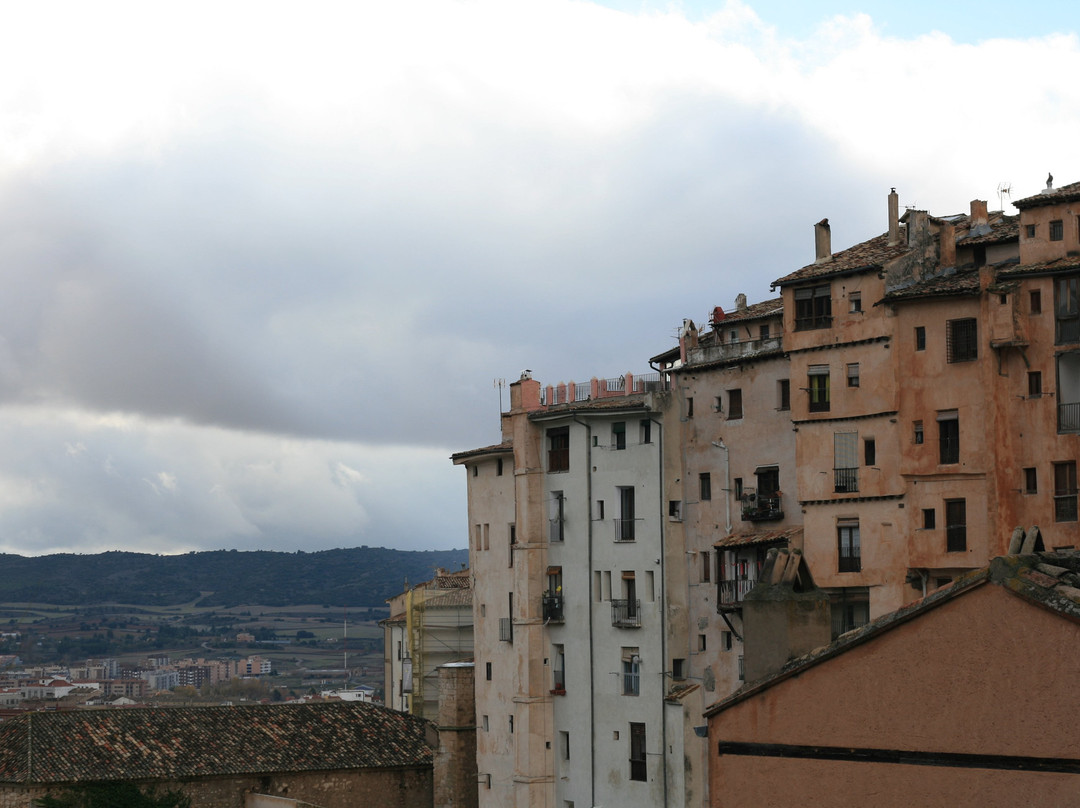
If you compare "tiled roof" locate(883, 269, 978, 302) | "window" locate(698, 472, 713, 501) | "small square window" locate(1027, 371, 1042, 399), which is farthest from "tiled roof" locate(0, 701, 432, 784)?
"small square window" locate(1027, 371, 1042, 399)

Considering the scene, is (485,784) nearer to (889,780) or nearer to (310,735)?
(310,735)

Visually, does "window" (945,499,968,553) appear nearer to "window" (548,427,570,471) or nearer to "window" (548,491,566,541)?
"window" (548,491,566,541)

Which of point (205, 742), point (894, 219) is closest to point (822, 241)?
point (894, 219)

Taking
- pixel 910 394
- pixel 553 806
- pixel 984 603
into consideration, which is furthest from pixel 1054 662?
pixel 553 806

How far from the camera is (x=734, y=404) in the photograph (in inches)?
2645

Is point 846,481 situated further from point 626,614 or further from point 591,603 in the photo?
point 591,603

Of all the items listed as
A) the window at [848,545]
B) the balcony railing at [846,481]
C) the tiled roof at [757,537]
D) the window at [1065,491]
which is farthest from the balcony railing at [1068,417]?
the tiled roof at [757,537]

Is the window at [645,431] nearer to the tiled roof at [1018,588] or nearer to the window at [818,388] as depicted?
the window at [818,388]

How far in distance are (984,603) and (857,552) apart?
4074 centimetres

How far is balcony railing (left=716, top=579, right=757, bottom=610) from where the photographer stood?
63.4 metres

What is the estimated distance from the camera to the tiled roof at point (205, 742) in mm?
70500

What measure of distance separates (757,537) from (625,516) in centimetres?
884

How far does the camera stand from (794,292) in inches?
2467

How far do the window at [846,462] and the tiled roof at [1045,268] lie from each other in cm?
819
